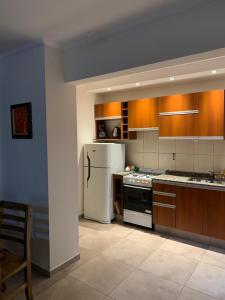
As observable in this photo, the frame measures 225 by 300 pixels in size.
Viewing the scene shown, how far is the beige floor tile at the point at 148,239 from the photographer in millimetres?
3270

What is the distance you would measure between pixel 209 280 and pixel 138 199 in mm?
1573

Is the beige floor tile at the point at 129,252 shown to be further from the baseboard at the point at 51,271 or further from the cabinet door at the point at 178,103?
the cabinet door at the point at 178,103

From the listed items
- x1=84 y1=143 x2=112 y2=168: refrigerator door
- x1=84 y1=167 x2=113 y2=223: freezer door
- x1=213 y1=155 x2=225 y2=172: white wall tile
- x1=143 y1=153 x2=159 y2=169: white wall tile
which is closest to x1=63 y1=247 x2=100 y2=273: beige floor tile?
x1=84 y1=167 x2=113 y2=223: freezer door

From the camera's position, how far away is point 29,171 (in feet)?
8.64

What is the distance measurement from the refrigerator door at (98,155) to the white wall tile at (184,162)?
118 centimetres

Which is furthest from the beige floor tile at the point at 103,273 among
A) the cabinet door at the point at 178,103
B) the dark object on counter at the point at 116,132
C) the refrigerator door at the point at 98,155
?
the cabinet door at the point at 178,103

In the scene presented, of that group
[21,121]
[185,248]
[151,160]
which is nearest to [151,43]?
[21,121]

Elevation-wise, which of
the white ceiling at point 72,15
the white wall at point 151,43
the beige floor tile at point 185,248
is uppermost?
the white ceiling at point 72,15

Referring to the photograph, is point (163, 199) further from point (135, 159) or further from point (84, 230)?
point (84, 230)

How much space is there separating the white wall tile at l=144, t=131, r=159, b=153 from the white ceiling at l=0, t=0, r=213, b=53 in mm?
2298

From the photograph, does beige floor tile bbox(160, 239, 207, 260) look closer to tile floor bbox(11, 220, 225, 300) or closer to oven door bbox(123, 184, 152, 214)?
tile floor bbox(11, 220, 225, 300)

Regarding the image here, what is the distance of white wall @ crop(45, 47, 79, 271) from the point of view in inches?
97.6

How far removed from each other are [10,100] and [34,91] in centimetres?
48

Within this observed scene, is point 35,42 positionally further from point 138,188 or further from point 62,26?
point 138,188
